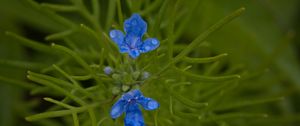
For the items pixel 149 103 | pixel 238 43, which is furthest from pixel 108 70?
pixel 238 43

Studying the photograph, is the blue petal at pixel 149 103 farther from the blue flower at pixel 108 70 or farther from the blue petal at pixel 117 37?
the blue flower at pixel 108 70

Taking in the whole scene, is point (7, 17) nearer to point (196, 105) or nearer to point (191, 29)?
point (191, 29)

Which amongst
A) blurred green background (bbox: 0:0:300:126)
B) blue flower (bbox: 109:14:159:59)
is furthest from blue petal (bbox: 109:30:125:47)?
blurred green background (bbox: 0:0:300:126)

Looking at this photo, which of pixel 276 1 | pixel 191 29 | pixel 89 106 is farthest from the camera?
pixel 276 1

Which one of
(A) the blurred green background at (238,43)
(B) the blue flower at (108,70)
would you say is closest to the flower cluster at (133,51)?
(B) the blue flower at (108,70)

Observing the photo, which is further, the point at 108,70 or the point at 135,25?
the point at 108,70

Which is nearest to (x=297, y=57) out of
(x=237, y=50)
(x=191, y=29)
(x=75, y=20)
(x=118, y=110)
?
(x=237, y=50)

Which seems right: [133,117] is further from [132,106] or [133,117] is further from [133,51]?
[133,51]
